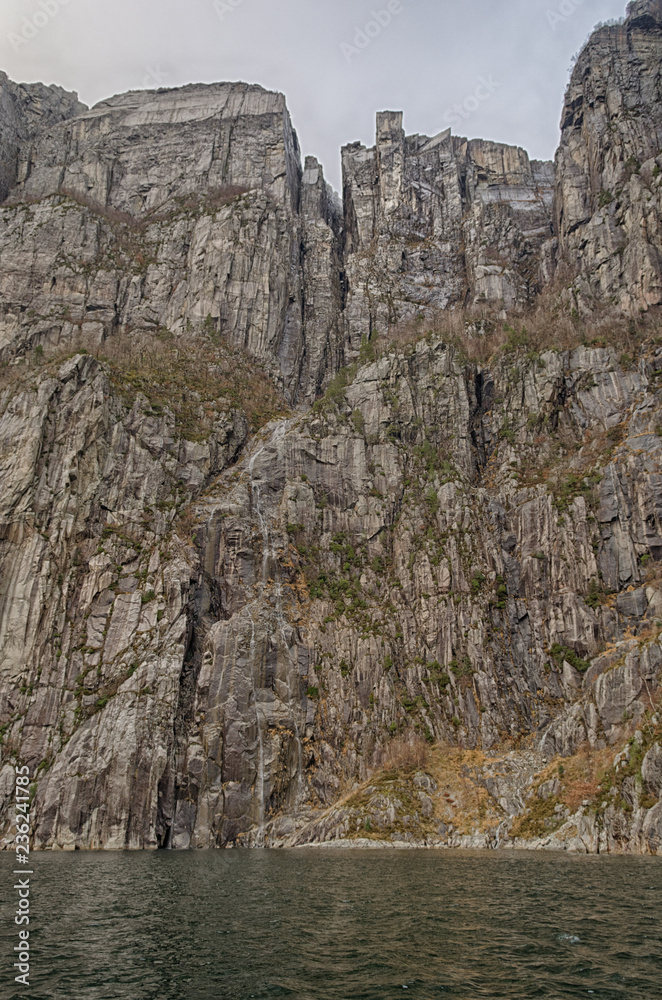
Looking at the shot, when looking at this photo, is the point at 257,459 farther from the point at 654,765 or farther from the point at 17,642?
the point at 654,765

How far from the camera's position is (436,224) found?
3984 inches

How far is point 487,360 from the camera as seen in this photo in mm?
79188

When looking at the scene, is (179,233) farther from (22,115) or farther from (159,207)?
(22,115)

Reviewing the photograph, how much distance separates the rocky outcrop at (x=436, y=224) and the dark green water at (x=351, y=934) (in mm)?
73479

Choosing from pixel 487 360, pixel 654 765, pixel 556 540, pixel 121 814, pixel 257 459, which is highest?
pixel 487 360

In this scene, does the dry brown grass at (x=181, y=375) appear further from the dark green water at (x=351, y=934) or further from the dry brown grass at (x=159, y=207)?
the dark green water at (x=351, y=934)

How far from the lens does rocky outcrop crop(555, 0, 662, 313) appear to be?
74.2 metres

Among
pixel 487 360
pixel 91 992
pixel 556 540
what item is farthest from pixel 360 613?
pixel 91 992

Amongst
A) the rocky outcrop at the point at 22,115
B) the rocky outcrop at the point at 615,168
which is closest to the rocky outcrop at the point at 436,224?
the rocky outcrop at the point at 615,168

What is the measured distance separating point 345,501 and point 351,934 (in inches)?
2086

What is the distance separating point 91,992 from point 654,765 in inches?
1271

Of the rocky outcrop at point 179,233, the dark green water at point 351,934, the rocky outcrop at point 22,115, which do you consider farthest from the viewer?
the rocky outcrop at point 22,115

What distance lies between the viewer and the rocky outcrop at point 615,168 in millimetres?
74250

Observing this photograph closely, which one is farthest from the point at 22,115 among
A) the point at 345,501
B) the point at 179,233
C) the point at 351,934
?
the point at 351,934
